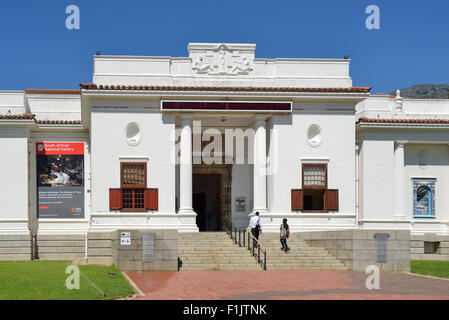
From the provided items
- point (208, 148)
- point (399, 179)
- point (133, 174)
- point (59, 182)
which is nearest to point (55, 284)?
point (133, 174)

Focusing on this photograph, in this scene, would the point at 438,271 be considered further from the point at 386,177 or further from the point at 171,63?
the point at 171,63

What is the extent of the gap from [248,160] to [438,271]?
1157 cm

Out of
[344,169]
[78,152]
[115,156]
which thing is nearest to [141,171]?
[115,156]

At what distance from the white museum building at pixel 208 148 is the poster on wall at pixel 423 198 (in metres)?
1.01

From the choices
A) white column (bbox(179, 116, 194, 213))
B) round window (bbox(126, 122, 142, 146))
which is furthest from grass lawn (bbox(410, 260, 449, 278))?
round window (bbox(126, 122, 142, 146))

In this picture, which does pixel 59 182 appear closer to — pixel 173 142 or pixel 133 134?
pixel 133 134

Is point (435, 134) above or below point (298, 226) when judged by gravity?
above

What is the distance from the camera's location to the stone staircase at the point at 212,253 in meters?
25.9

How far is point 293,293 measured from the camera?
62.2 feet

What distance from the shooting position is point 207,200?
3653 cm

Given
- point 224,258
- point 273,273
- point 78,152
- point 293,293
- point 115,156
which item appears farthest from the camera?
point 78,152

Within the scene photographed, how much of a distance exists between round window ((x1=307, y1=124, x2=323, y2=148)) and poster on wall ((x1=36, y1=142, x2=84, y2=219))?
11.2 meters

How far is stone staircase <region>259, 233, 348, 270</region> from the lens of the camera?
1037 inches

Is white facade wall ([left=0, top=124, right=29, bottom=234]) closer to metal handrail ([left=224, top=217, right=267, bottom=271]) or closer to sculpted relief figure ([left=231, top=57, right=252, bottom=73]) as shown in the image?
metal handrail ([left=224, top=217, right=267, bottom=271])
